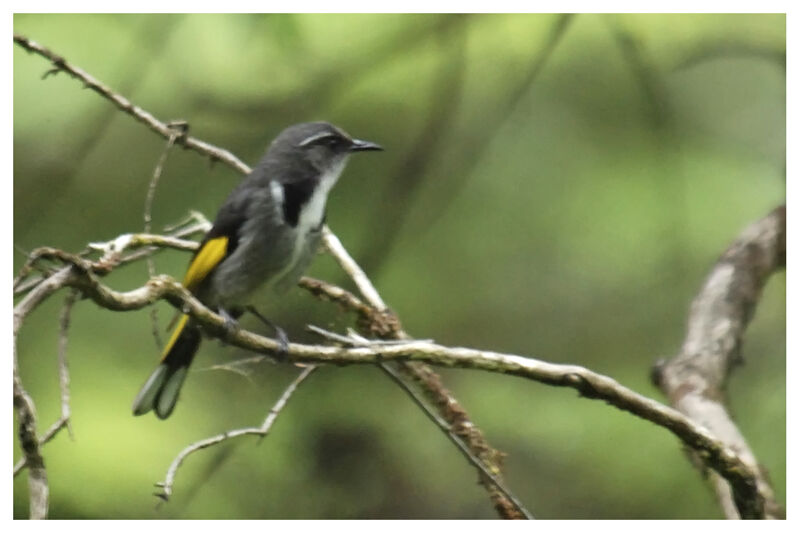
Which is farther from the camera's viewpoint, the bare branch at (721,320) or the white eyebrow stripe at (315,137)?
the bare branch at (721,320)

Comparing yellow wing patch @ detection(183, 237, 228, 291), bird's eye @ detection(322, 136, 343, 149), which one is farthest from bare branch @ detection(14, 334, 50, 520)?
bird's eye @ detection(322, 136, 343, 149)

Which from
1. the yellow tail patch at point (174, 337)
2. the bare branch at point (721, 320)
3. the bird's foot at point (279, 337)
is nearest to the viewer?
the bird's foot at point (279, 337)

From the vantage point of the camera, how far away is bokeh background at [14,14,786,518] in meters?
2.78

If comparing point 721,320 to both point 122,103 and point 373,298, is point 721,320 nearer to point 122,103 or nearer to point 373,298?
point 373,298

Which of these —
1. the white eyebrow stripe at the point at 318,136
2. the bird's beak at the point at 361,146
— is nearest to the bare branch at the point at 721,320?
the bird's beak at the point at 361,146

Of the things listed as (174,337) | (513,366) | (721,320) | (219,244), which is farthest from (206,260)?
(721,320)

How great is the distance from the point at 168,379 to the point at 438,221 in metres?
0.89

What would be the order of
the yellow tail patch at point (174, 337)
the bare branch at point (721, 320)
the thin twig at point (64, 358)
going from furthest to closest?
the bare branch at point (721, 320), the yellow tail patch at point (174, 337), the thin twig at point (64, 358)

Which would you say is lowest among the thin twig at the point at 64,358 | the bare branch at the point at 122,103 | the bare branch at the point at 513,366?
the thin twig at the point at 64,358

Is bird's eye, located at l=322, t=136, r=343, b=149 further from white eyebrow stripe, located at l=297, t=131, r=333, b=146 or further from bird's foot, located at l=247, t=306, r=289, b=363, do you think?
bird's foot, located at l=247, t=306, r=289, b=363

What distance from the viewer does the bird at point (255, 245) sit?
2662mm

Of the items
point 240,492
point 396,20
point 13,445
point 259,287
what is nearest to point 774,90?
point 396,20

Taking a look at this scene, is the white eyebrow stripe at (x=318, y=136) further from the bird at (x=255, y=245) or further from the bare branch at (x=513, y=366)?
the bare branch at (x=513, y=366)

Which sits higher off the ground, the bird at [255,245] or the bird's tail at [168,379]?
the bird at [255,245]
